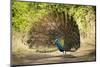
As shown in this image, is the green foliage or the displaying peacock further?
the displaying peacock

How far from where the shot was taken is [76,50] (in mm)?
2441

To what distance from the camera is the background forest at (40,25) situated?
7.20ft

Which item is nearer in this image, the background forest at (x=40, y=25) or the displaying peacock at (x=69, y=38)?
the background forest at (x=40, y=25)

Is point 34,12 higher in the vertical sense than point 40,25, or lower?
higher

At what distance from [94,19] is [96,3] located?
20 centimetres

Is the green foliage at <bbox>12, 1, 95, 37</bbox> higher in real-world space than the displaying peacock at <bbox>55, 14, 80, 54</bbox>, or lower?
higher

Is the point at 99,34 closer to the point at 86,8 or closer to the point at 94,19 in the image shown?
the point at 94,19

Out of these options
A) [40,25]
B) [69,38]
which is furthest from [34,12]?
[69,38]

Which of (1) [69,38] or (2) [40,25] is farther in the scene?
(1) [69,38]

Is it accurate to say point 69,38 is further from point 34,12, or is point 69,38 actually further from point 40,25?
point 34,12

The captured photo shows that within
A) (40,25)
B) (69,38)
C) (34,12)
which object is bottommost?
(69,38)

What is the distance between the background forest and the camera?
2193mm

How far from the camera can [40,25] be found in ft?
7.52

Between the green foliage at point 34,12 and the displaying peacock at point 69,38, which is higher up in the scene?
the green foliage at point 34,12
